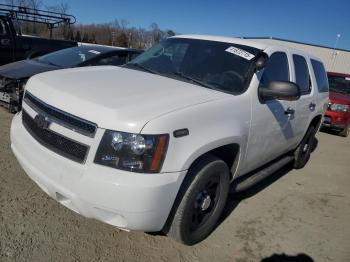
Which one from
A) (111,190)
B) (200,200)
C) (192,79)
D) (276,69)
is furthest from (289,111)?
(111,190)

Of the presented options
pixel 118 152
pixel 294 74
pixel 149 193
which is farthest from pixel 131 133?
pixel 294 74

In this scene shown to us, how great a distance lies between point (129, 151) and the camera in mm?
2551

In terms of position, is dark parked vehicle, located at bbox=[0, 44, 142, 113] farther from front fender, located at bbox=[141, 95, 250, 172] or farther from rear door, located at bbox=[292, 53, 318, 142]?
front fender, located at bbox=[141, 95, 250, 172]

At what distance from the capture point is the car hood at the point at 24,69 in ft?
20.7

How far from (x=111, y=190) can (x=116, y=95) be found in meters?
0.81

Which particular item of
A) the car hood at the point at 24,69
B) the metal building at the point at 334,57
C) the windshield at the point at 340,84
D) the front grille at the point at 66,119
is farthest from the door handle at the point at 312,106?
the metal building at the point at 334,57

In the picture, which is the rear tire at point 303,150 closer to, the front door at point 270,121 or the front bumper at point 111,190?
the front door at point 270,121

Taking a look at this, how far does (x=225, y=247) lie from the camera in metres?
3.41

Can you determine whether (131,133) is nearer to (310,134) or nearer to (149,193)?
(149,193)

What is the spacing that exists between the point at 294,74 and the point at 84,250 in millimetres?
3368

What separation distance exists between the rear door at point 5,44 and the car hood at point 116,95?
617 cm

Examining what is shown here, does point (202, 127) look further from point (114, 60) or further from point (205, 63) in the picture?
point (114, 60)

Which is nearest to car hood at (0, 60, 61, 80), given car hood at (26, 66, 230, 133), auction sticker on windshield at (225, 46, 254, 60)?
car hood at (26, 66, 230, 133)

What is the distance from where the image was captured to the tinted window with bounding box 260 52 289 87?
153 inches
